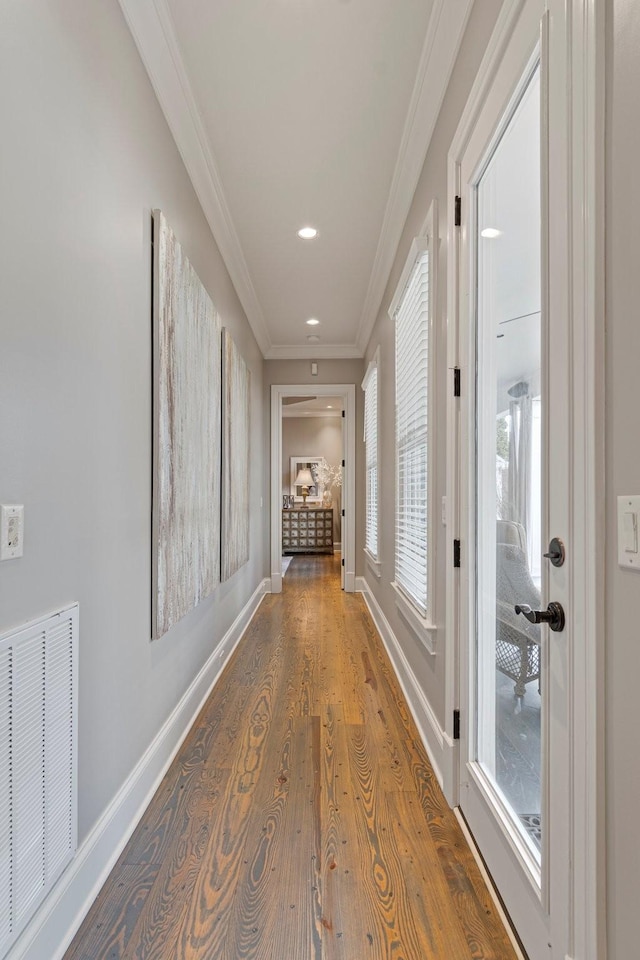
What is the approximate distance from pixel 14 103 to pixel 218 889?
198 centimetres

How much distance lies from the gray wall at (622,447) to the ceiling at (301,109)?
3.87 feet

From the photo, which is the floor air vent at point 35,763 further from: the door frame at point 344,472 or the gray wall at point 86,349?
the door frame at point 344,472

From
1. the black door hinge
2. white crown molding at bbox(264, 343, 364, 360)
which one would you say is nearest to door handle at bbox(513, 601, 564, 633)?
the black door hinge

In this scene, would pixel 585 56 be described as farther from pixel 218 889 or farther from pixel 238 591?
pixel 238 591

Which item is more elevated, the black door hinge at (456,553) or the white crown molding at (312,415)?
the white crown molding at (312,415)

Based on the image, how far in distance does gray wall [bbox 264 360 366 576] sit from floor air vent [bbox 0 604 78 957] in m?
4.76

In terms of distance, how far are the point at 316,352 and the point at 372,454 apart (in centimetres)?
168

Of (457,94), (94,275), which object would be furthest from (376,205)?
(94,275)

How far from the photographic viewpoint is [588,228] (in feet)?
3.00

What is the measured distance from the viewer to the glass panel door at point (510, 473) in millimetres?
1233

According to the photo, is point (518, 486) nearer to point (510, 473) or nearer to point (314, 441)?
point (510, 473)

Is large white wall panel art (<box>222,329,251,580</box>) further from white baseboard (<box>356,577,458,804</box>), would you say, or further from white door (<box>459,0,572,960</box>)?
white door (<box>459,0,572,960</box>)

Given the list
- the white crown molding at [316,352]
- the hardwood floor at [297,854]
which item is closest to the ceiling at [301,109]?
the white crown molding at [316,352]

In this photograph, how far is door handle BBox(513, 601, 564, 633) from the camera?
40.6 inches
